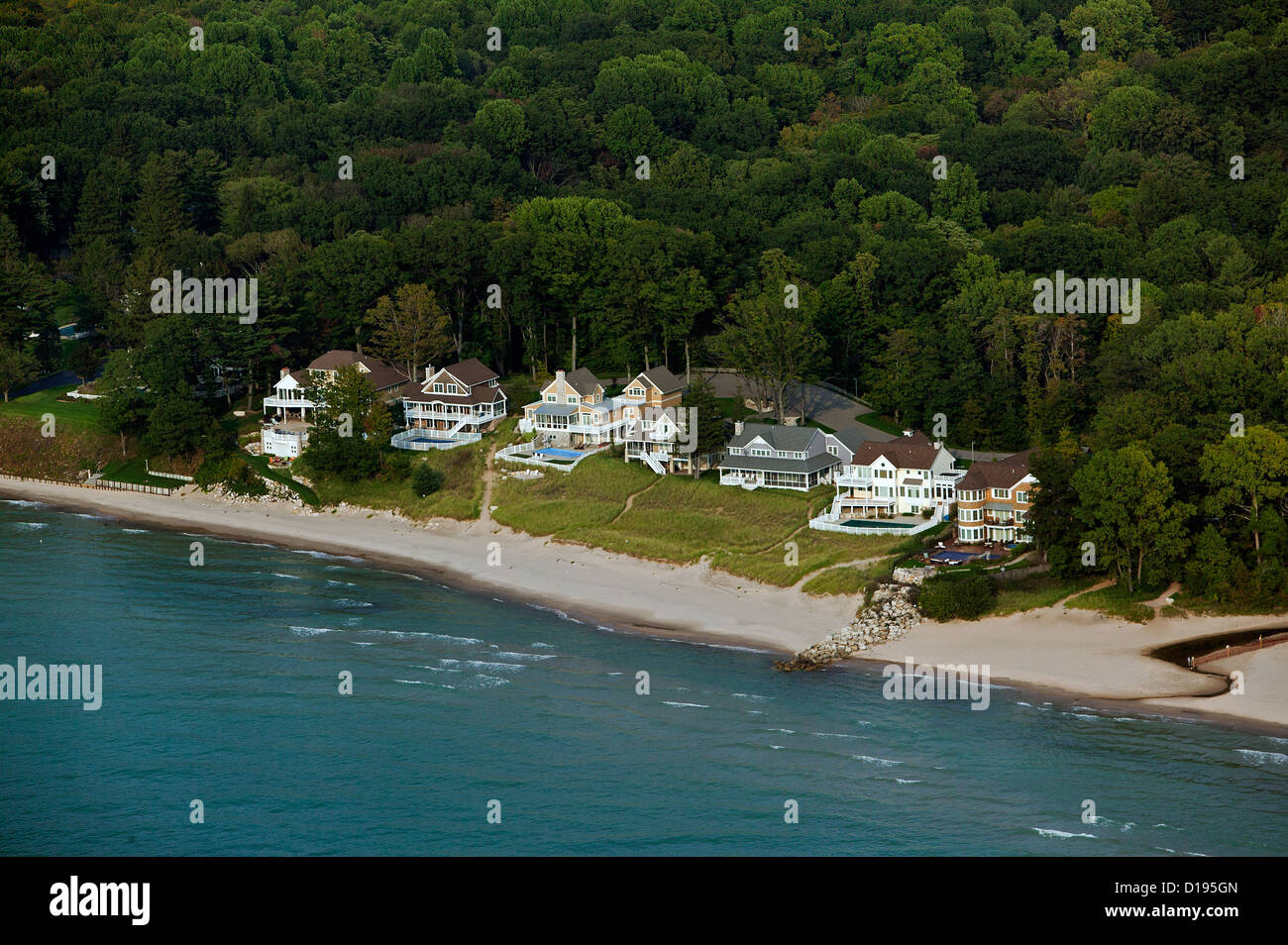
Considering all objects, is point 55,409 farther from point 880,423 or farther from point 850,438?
point 880,423

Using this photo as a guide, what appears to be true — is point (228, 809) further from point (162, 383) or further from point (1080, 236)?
point (1080, 236)

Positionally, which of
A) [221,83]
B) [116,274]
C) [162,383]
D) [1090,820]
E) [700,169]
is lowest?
[1090,820]

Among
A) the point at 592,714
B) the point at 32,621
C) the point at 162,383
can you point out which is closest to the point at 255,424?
the point at 162,383

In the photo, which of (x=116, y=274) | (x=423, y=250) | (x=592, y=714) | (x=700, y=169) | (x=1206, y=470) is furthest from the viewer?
(x=700, y=169)

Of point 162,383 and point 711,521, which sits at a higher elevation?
point 162,383

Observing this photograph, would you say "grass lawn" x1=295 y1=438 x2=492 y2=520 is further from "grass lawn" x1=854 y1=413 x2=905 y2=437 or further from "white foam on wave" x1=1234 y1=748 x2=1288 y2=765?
"white foam on wave" x1=1234 y1=748 x2=1288 y2=765

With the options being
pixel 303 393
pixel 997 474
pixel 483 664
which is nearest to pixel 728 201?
pixel 303 393

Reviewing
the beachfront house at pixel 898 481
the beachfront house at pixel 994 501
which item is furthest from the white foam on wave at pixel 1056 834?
the beachfront house at pixel 898 481
